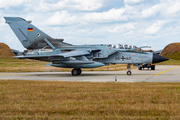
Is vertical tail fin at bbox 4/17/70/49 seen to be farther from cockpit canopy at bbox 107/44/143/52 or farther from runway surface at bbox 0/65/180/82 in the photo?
cockpit canopy at bbox 107/44/143/52

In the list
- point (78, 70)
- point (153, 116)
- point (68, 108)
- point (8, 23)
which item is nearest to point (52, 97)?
point (68, 108)

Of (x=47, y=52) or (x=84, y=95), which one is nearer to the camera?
(x=84, y=95)

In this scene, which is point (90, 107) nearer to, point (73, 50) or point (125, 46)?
point (125, 46)

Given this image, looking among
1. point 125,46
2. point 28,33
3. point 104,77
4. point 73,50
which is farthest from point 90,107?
point 28,33

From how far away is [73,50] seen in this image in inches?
928

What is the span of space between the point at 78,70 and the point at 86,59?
159 cm

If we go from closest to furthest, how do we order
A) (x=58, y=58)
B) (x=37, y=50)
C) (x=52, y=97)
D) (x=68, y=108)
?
(x=68, y=108) → (x=52, y=97) → (x=58, y=58) → (x=37, y=50)

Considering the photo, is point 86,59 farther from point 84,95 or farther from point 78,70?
point 84,95

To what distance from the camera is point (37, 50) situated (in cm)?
2319

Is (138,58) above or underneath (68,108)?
above

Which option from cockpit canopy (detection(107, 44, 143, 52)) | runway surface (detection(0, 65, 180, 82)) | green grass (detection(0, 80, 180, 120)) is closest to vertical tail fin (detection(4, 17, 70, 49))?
runway surface (detection(0, 65, 180, 82))

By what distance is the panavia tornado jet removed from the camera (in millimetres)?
22656

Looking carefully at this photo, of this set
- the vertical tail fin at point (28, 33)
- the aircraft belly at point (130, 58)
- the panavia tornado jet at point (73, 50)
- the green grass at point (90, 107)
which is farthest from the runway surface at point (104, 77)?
the green grass at point (90, 107)

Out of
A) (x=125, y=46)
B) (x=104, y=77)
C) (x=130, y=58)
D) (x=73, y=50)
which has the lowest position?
(x=104, y=77)
